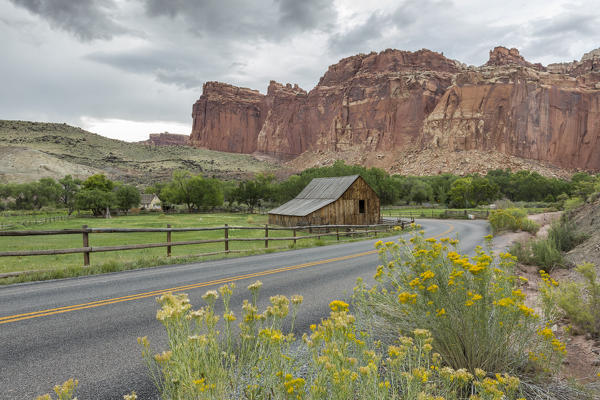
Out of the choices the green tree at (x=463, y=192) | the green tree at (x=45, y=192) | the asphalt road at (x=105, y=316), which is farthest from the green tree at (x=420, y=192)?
the green tree at (x=45, y=192)

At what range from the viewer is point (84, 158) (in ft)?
300

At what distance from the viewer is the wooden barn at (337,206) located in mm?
29188

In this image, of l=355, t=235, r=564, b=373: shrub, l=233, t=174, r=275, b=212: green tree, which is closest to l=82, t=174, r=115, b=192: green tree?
l=233, t=174, r=275, b=212: green tree

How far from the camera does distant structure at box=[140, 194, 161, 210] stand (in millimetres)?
73188

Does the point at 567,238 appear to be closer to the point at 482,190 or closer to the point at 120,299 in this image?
the point at 120,299

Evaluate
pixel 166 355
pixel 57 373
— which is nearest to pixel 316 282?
pixel 57 373

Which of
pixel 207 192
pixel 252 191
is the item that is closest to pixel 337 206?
pixel 252 191

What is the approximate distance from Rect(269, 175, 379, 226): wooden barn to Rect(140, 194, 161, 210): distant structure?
51758mm

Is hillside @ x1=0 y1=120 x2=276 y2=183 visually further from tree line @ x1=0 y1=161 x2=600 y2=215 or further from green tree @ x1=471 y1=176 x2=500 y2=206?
green tree @ x1=471 y1=176 x2=500 y2=206

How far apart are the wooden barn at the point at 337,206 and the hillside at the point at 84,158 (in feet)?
220

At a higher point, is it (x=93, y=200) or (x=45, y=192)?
(x=45, y=192)

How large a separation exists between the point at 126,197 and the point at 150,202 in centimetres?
1031

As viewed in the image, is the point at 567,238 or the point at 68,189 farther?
the point at 68,189

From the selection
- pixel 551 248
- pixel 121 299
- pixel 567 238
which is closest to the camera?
pixel 121 299
